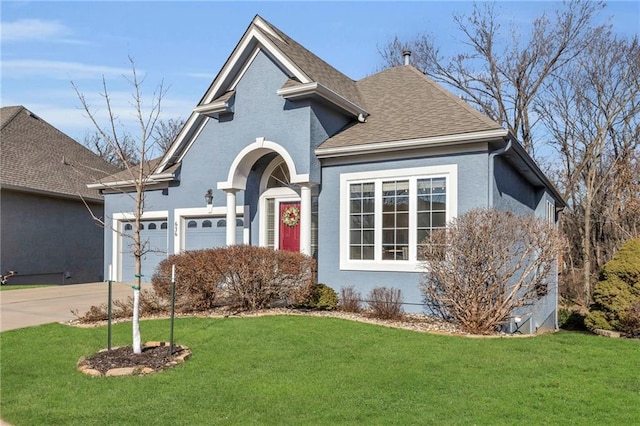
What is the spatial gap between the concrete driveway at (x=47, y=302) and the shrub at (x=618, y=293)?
1030cm

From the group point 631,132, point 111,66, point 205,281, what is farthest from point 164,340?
point 631,132

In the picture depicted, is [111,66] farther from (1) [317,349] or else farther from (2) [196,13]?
(1) [317,349]

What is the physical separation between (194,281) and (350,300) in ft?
11.1

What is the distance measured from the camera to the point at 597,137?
22891mm

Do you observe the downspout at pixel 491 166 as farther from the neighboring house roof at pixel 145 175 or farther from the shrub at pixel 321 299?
the neighboring house roof at pixel 145 175

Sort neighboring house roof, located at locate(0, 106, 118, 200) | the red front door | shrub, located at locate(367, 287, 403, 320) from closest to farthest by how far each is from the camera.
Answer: shrub, located at locate(367, 287, 403, 320), the red front door, neighboring house roof, located at locate(0, 106, 118, 200)

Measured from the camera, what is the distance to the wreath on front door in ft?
41.1

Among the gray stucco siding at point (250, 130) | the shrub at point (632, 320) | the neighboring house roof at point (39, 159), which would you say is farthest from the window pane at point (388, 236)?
the neighboring house roof at point (39, 159)

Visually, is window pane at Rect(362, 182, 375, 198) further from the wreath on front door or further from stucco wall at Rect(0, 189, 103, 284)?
stucco wall at Rect(0, 189, 103, 284)

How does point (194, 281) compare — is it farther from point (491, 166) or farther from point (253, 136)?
point (491, 166)

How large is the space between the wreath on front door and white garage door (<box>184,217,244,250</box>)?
2144mm

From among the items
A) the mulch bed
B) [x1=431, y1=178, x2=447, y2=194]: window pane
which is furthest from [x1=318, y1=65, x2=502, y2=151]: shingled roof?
the mulch bed

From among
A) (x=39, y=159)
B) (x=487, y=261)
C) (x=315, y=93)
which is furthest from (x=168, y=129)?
(x=487, y=261)

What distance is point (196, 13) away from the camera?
38.2 feet
